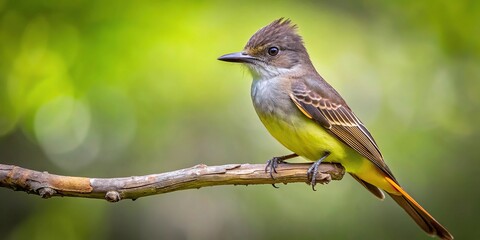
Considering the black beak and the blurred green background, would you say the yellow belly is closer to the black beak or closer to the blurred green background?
the black beak

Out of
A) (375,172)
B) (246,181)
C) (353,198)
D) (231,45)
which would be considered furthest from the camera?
(353,198)

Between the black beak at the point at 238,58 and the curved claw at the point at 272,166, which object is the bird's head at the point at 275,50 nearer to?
the black beak at the point at 238,58

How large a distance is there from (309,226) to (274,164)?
1.25m

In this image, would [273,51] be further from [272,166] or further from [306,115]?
[272,166]

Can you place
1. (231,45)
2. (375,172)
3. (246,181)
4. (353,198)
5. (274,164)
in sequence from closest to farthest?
(246,181) → (274,164) → (375,172) → (231,45) → (353,198)

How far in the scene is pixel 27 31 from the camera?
4891 mm

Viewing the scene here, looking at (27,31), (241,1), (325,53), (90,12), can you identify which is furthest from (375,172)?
(27,31)

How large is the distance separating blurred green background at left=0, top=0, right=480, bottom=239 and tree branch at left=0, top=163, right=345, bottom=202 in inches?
46.0

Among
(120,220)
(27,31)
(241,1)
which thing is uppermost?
(27,31)

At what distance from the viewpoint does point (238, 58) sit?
4.68 m


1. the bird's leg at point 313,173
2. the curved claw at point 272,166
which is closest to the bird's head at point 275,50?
the curved claw at point 272,166

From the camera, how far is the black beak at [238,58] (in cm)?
461

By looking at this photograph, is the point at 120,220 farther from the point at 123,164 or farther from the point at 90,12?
the point at 90,12

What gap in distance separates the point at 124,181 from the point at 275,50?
1.72 m
